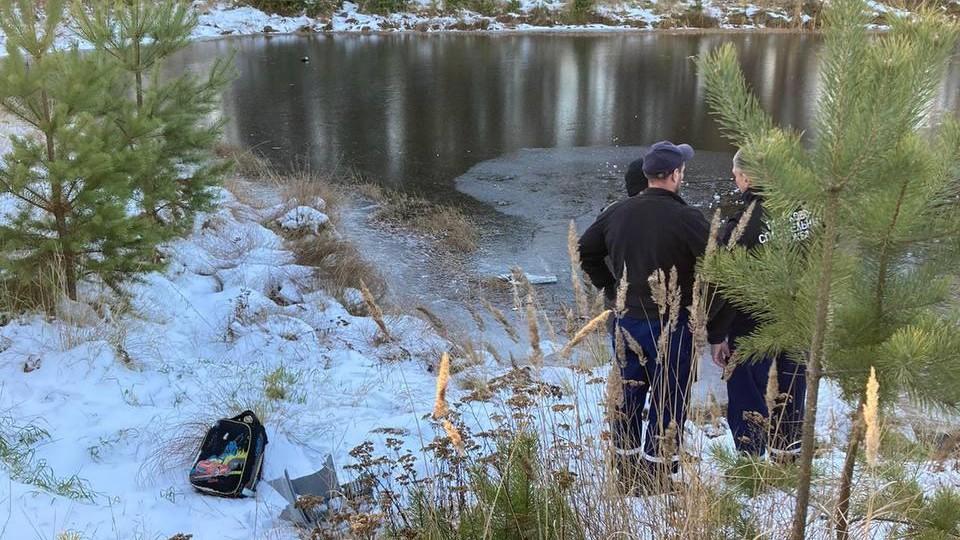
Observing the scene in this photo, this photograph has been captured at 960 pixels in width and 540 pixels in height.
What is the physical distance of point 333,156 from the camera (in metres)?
13.3

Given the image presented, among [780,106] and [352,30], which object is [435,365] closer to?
[780,106]

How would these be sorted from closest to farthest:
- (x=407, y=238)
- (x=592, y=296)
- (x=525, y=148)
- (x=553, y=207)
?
1. (x=592, y=296)
2. (x=407, y=238)
3. (x=553, y=207)
4. (x=525, y=148)

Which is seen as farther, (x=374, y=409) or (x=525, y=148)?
(x=525, y=148)

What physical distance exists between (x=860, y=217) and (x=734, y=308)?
4.68ft

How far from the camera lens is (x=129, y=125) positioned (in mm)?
5160

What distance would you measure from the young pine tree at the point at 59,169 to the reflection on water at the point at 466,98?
386cm

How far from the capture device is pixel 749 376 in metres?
3.22

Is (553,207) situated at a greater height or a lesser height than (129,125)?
lesser

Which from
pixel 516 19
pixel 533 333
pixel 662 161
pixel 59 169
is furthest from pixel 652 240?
pixel 516 19

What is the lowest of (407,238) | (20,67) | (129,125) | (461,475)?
(407,238)

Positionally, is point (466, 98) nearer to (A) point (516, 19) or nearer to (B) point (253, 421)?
(B) point (253, 421)

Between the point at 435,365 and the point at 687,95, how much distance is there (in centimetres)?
1614

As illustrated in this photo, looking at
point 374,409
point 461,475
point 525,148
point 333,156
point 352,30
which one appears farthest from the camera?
point 352,30

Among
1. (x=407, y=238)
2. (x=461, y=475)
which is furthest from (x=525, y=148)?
(x=461, y=475)
